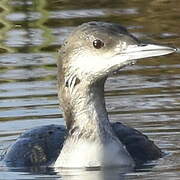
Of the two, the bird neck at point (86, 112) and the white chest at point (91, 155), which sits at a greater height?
the bird neck at point (86, 112)

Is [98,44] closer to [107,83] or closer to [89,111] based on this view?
[89,111]

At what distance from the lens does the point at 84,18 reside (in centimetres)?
1788

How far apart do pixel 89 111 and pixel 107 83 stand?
11.2ft

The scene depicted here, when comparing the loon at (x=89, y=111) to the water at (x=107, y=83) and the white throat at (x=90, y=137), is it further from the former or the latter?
the water at (x=107, y=83)

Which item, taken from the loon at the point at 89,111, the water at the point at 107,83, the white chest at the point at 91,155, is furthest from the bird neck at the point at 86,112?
the water at the point at 107,83

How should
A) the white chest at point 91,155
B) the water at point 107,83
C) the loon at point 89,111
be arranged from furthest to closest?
the water at point 107,83, the white chest at point 91,155, the loon at point 89,111

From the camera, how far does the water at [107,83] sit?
12225mm

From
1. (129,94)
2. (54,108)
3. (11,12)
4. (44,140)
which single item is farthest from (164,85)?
(11,12)

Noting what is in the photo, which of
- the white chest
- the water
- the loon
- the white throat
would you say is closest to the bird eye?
the loon

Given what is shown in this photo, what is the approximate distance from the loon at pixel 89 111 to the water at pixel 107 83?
0.15m

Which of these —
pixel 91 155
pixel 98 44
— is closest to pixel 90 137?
pixel 91 155

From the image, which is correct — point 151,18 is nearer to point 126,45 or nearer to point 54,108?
point 54,108

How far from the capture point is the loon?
11.1 meters

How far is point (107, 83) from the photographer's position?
14.9 meters
